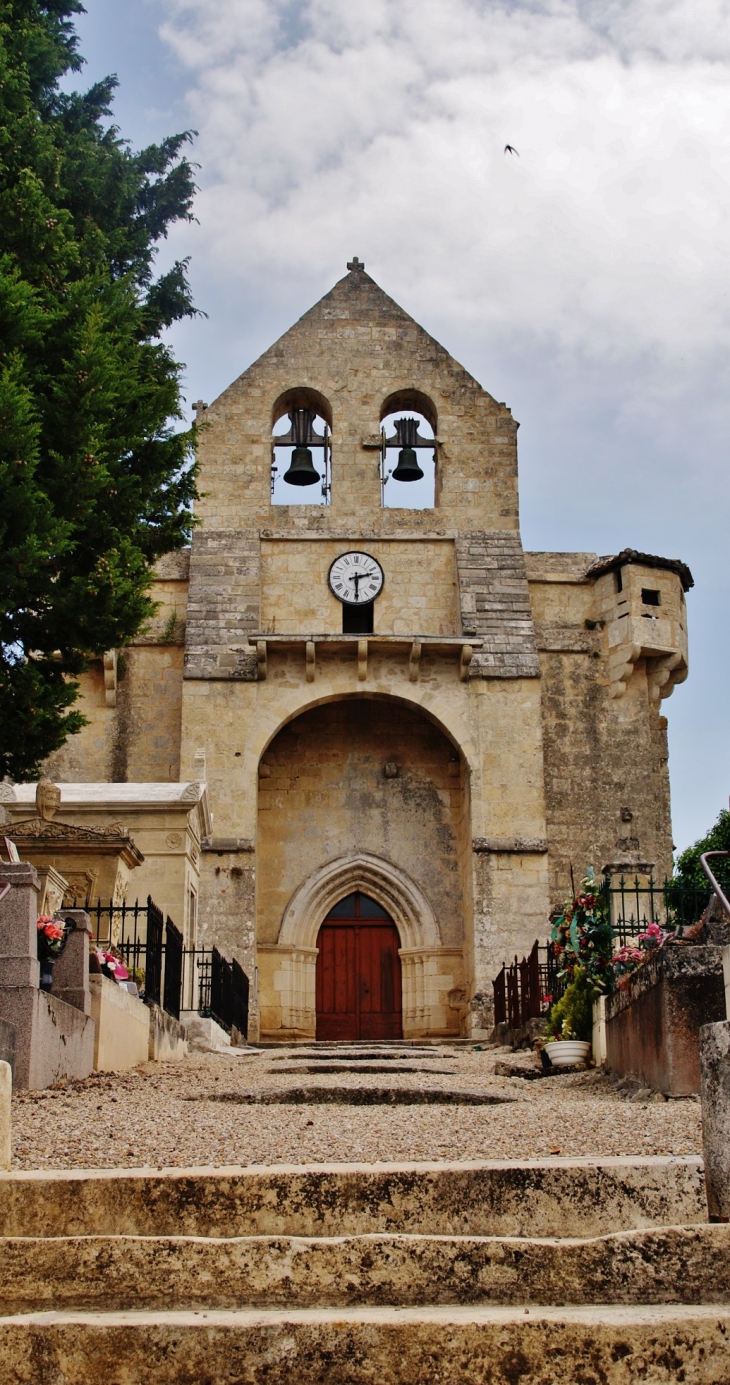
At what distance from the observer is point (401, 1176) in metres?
3.85

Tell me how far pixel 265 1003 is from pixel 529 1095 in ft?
39.5

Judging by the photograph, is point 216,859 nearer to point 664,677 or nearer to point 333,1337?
point 664,677

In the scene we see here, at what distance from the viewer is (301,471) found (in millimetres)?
21328

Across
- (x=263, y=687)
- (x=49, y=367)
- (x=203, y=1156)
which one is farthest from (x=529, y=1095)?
(x=263, y=687)

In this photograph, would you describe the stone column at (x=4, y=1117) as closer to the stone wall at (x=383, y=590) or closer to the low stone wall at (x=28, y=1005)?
the low stone wall at (x=28, y=1005)

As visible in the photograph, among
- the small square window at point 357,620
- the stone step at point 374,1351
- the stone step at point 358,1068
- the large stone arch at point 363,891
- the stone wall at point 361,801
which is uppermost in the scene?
the small square window at point 357,620

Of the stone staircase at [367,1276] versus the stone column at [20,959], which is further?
the stone column at [20,959]

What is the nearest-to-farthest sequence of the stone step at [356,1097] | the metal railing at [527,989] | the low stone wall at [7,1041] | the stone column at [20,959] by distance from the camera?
1. the low stone wall at [7,1041]
2. the stone column at [20,959]
3. the stone step at [356,1097]
4. the metal railing at [527,989]

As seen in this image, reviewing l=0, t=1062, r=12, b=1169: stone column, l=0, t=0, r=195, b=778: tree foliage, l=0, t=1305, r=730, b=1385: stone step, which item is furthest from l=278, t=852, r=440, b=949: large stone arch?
l=0, t=1305, r=730, b=1385: stone step

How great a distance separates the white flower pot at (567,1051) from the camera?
1019cm

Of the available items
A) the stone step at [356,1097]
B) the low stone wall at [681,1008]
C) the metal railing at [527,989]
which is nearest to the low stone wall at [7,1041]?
the stone step at [356,1097]

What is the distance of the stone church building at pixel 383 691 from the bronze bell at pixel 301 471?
0.04m

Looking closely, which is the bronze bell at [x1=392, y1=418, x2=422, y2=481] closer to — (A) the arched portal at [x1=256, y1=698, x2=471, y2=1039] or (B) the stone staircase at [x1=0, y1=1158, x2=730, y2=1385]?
(A) the arched portal at [x1=256, y1=698, x2=471, y2=1039]

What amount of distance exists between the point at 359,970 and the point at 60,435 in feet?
40.3
